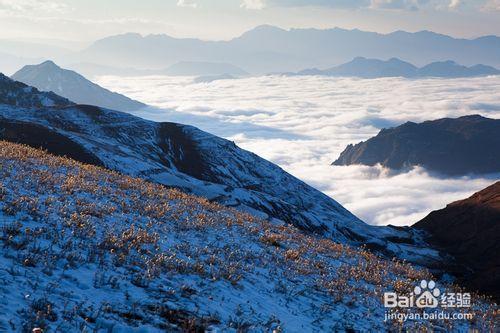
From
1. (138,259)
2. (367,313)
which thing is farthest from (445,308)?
(138,259)

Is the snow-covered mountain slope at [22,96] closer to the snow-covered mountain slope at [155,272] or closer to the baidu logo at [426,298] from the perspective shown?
the snow-covered mountain slope at [155,272]

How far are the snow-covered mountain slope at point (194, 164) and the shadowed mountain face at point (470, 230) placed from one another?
224 inches

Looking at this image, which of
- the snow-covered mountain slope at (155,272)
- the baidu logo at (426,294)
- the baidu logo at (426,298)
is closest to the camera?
the snow-covered mountain slope at (155,272)

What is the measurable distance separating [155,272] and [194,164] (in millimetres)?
86035

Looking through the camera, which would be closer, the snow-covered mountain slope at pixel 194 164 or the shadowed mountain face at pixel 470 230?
the snow-covered mountain slope at pixel 194 164

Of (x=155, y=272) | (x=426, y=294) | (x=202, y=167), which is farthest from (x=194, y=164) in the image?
(x=155, y=272)

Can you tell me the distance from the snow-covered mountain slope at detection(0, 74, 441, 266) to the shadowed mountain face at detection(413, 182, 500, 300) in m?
5.70

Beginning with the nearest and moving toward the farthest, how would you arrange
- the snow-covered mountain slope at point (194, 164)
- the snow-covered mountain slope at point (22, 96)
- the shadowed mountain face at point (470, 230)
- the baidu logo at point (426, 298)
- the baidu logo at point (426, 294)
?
the baidu logo at point (426, 298) < the baidu logo at point (426, 294) < the snow-covered mountain slope at point (194, 164) < the shadowed mountain face at point (470, 230) < the snow-covered mountain slope at point (22, 96)

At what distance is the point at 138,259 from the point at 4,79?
15930cm

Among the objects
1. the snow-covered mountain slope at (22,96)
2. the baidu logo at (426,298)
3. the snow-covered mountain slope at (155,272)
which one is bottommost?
the baidu logo at (426,298)

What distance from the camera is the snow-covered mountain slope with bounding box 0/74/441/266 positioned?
63.7m

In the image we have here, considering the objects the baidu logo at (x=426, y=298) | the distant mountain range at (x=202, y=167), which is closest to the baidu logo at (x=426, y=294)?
the baidu logo at (x=426, y=298)

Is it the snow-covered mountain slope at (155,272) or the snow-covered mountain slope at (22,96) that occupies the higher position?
the snow-covered mountain slope at (22,96)

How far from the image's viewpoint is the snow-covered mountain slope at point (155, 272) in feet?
26.7
